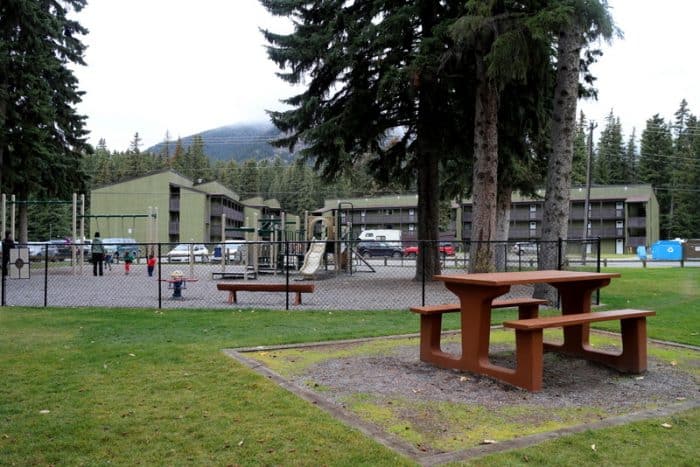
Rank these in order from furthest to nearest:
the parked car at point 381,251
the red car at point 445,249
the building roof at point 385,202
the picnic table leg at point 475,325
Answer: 1. the building roof at point 385,202
2. the parked car at point 381,251
3. the red car at point 445,249
4. the picnic table leg at point 475,325

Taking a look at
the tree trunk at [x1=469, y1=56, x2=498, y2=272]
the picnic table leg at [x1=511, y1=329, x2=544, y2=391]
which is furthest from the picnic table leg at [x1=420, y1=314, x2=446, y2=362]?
the tree trunk at [x1=469, y1=56, x2=498, y2=272]

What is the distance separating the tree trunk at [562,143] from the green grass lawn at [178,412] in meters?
4.21

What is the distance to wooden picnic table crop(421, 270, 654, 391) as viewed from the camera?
5684mm

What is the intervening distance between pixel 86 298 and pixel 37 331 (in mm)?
6184

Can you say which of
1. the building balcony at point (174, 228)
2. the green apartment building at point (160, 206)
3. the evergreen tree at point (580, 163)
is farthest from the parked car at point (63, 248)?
the evergreen tree at point (580, 163)

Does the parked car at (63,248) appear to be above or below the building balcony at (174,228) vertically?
below

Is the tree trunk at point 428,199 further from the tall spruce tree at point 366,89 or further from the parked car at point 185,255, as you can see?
the parked car at point 185,255

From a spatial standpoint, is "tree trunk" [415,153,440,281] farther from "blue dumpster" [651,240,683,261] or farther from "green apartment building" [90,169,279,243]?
"green apartment building" [90,169,279,243]

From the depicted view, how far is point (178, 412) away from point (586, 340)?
16.6 ft

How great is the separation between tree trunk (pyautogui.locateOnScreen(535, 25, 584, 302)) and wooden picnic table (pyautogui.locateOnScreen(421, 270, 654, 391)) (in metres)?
6.04

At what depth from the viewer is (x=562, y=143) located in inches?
528

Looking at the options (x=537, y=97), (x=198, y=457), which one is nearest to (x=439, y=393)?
(x=198, y=457)

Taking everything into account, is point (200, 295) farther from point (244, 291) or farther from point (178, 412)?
point (178, 412)

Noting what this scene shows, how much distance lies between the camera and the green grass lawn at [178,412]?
13.0ft
